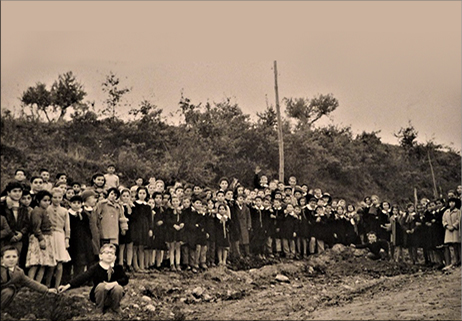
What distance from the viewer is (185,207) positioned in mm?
7480

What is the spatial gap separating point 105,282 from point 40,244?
2.38 feet

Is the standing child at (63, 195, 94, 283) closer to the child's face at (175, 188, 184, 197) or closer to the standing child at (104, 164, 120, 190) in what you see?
the standing child at (104, 164, 120, 190)

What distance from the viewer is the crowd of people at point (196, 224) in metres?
5.89

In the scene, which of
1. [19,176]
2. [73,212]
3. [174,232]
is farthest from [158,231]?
[19,176]

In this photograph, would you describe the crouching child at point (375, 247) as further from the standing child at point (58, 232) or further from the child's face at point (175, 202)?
the standing child at point (58, 232)

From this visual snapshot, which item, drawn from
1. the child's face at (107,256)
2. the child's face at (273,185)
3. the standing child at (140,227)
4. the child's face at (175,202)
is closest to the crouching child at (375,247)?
the child's face at (273,185)

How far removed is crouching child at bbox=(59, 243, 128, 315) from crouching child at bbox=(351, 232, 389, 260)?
4151mm

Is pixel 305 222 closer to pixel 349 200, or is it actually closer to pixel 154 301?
pixel 349 200

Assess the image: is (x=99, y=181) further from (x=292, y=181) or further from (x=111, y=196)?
(x=292, y=181)

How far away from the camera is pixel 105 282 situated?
5.82 meters

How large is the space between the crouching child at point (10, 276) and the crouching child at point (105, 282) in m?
0.44

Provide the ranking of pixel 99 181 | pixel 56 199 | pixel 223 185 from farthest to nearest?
pixel 223 185, pixel 99 181, pixel 56 199

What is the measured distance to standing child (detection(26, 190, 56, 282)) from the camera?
5.74m

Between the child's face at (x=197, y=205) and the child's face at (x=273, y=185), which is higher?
the child's face at (x=273, y=185)
